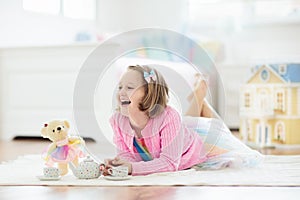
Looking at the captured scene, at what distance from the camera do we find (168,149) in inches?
60.3

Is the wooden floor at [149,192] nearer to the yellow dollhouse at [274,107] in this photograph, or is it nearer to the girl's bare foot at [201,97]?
the girl's bare foot at [201,97]

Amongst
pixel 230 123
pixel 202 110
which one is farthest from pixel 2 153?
pixel 230 123

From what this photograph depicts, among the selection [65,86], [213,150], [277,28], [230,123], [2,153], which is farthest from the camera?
[277,28]

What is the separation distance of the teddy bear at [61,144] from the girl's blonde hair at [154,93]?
212 mm

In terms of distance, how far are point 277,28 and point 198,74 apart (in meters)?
2.65

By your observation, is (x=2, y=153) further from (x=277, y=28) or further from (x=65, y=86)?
(x=277, y=28)

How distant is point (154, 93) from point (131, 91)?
0.06 meters

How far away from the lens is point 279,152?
2391 mm

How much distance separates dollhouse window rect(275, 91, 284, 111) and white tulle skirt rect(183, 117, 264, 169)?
0.85m

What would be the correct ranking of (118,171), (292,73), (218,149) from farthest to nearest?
1. (292,73)
2. (218,149)
3. (118,171)

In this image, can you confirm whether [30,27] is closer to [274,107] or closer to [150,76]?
[274,107]

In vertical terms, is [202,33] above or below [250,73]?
above

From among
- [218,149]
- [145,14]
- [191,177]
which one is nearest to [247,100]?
[218,149]

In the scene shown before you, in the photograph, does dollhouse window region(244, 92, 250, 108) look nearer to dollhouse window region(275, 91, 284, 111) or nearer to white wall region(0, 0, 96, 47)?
dollhouse window region(275, 91, 284, 111)
